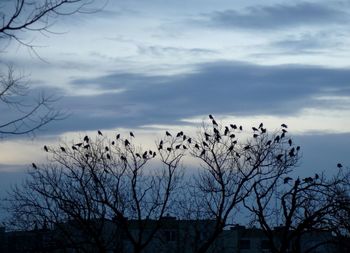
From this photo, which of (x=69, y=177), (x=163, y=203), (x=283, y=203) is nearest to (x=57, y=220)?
(x=69, y=177)

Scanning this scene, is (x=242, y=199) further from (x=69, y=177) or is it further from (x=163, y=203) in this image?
(x=69, y=177)

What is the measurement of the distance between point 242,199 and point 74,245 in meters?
5.51

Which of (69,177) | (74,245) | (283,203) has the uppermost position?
(69,177)

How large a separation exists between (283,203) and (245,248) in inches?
1725

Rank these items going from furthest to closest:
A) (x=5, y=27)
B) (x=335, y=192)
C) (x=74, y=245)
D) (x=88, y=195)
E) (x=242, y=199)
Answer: (x=88, y=195) < (x=242, y=199) < (x=74, y=245) < (x=335, y=192) < (x=5, y=27)

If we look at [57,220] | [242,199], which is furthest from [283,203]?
[57,220]

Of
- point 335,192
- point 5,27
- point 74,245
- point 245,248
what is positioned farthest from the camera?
point 245,248

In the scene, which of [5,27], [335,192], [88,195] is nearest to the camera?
[5,27]

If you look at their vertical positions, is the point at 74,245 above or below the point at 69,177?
below

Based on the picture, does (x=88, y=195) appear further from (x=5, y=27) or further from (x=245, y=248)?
(x=245, y=248)

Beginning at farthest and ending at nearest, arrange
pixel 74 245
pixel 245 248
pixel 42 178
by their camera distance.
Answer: pixel 245 248, pixel 42 178, pixel 74 245

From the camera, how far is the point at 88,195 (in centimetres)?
2373

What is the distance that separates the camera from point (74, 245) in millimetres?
20266

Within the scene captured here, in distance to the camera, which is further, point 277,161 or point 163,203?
point 163,203
